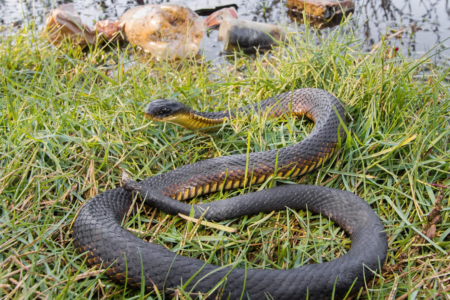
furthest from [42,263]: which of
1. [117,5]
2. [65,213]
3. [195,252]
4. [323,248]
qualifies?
[117,5]

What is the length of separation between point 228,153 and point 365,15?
6.40 m

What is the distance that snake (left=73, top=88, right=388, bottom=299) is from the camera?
93.4 inches

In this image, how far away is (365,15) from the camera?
8.54 metres

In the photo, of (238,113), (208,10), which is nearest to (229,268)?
(238,113)

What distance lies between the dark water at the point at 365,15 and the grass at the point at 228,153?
3.35m

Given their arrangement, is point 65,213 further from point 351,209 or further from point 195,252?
point 351,209

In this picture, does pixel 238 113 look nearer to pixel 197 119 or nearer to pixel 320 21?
pixel 197 119

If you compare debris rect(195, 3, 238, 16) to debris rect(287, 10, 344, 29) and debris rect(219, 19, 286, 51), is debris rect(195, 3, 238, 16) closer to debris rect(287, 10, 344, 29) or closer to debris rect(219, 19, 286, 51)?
debris rect(287, 10, 344, 29)

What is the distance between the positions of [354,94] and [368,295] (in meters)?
2.24

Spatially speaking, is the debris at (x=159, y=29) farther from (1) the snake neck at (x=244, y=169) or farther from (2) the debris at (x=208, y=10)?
(1) the snake neck at (x=244, y=169)

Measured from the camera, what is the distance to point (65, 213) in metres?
3.16

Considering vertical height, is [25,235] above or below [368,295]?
above

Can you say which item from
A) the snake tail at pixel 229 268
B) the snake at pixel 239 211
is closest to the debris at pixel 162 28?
the snake at pixel 239 211

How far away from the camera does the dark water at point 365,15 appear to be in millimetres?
7466
